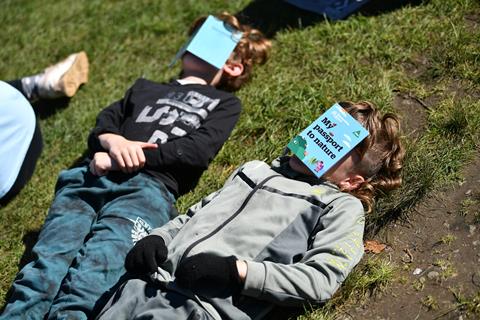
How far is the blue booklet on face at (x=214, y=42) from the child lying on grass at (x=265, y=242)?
3.89 ft

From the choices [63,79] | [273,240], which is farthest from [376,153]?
[63,79]

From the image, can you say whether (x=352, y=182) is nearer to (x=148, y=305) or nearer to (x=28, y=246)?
(x=148, y=305)

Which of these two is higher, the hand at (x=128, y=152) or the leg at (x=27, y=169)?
the hand at (x=128, y=152)

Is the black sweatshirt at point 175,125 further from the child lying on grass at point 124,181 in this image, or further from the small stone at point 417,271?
the small stone at point 417,271

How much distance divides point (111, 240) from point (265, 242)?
0.87m

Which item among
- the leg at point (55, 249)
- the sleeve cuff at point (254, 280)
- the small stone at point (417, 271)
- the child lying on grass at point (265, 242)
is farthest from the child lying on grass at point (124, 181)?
the small stone at point (417, 271)

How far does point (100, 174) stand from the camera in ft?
11.6

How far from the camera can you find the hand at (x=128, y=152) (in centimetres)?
344

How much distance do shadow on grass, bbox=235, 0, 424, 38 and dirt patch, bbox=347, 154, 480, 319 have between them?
5.31ft

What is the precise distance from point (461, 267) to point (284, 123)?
1.49m

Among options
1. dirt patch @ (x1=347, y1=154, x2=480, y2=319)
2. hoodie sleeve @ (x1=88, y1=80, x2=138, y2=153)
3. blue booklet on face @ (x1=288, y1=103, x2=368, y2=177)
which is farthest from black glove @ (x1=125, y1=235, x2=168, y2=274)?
hoodie sleeve @ (x1=88, y1=80, x2=138, y2=153)

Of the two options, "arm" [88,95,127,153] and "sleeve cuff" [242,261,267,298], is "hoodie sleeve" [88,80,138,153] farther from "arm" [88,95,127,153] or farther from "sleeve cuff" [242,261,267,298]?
"sleeve cuff" [242,261,267,298]

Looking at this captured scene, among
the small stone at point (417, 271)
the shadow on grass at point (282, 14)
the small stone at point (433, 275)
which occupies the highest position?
the shadow on grass at point (282, 14)

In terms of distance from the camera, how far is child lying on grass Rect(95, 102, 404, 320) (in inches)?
100
